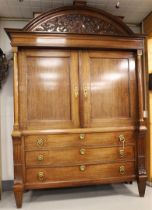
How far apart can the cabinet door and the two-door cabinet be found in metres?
0.01

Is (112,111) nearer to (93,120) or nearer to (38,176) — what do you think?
(93,120)

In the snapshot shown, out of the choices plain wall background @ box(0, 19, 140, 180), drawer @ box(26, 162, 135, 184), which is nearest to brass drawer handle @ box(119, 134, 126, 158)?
drawer @ box(26, 162, 135, 184)

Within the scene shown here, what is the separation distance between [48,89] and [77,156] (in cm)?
84

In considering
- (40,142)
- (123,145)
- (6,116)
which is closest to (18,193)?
(40,142)

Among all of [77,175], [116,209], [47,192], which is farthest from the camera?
[47,192]

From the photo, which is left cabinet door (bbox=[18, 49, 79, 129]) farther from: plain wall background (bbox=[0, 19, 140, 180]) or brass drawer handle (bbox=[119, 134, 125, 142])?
plain wall background (bbox=[0, 19, 140, 180])

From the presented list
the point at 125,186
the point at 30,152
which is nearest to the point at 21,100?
the point at 30,152

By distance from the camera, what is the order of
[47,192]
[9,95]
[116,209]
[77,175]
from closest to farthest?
[116,209], [77,175], [47,192], [9,95]

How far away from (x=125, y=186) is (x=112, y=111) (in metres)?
1.15

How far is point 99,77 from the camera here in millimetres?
2543

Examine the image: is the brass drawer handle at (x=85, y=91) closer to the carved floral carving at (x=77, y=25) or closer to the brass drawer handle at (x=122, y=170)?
the carved floral carving at (x=77, y=25)

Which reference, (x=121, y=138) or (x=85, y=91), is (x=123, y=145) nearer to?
(x=121, y=138)

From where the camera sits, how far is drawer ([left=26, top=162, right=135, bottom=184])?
2395 millimetres

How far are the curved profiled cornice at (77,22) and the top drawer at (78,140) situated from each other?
1.18 metres
